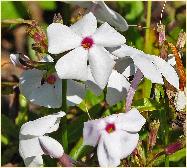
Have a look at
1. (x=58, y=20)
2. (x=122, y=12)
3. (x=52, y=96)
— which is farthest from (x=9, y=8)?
(x=58, y=20)

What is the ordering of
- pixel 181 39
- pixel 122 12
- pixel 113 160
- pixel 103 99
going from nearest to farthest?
pixel 113 160 < pixel 181 39 < pixel 103 99 < pixel 122 12

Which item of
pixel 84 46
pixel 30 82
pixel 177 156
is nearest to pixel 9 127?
pixel 30 82

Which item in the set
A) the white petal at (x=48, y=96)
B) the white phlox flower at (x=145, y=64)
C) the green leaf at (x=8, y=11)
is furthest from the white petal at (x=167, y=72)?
the green leaf at (x=8, y=11)


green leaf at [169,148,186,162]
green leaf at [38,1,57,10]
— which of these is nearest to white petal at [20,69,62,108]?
green leaf at [169,148,186,162]

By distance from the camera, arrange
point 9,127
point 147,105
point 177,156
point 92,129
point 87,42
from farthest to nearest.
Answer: point 9,127 → point 177,156 → point 147,105 → point 87,42 → point 92,129

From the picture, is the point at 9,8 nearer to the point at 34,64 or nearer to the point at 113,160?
the point at 34,64

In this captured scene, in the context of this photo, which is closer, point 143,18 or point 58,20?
point 58,20

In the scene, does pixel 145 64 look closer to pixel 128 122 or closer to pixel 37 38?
pixel 128 122
